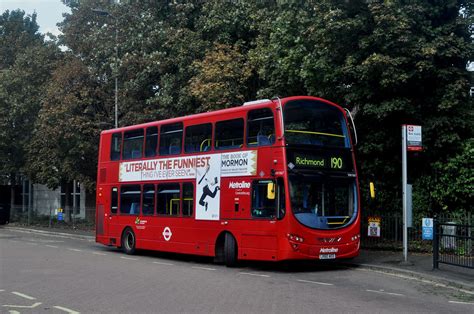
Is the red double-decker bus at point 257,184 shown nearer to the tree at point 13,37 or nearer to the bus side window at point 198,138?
the bus side window at point 198,138

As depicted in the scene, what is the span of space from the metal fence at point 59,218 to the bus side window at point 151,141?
55.9 feet

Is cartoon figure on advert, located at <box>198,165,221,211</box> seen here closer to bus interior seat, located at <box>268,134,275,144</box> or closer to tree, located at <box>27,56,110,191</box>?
bus interior seat, located at <box>268,134,275,144</box>

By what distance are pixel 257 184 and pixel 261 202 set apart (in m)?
0.48

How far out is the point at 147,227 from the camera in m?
18.9

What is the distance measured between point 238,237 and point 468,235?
5776 millimetres

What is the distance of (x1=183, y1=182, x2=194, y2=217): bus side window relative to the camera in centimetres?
1709

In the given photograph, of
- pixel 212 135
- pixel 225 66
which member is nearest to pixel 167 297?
pixel 212 135

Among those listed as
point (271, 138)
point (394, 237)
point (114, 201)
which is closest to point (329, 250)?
point (271, 138)

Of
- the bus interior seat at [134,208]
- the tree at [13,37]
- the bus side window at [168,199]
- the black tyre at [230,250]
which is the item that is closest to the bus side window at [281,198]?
the black tyre at [230,250]

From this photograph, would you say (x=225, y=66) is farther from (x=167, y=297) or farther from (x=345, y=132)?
(x=167, y=297)

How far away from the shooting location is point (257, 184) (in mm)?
14852

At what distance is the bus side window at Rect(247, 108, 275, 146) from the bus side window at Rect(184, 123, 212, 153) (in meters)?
1.76

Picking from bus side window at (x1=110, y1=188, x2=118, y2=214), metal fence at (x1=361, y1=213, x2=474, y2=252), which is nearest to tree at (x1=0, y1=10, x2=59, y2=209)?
bus side window at (x1=110, y1=188, x2=118, y2=214)

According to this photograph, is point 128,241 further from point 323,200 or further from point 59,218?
point 59,218
